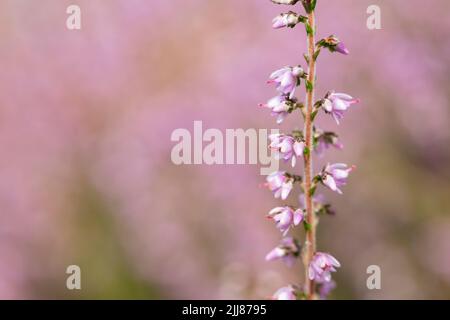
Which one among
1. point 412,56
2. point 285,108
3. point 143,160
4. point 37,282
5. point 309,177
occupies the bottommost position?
→ point 37,282

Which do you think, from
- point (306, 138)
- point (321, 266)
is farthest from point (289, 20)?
point (321, 266)

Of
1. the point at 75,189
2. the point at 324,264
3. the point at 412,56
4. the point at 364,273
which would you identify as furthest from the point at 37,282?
the point at 324,264

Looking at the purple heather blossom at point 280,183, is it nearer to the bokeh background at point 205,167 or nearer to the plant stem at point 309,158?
the plant stem at point 309,158

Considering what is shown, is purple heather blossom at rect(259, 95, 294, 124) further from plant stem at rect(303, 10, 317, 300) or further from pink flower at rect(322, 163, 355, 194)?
pink flower at rect(322, 163, 355, 194)

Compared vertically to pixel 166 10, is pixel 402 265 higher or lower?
lower

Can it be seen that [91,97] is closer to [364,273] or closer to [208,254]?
[208,254]
